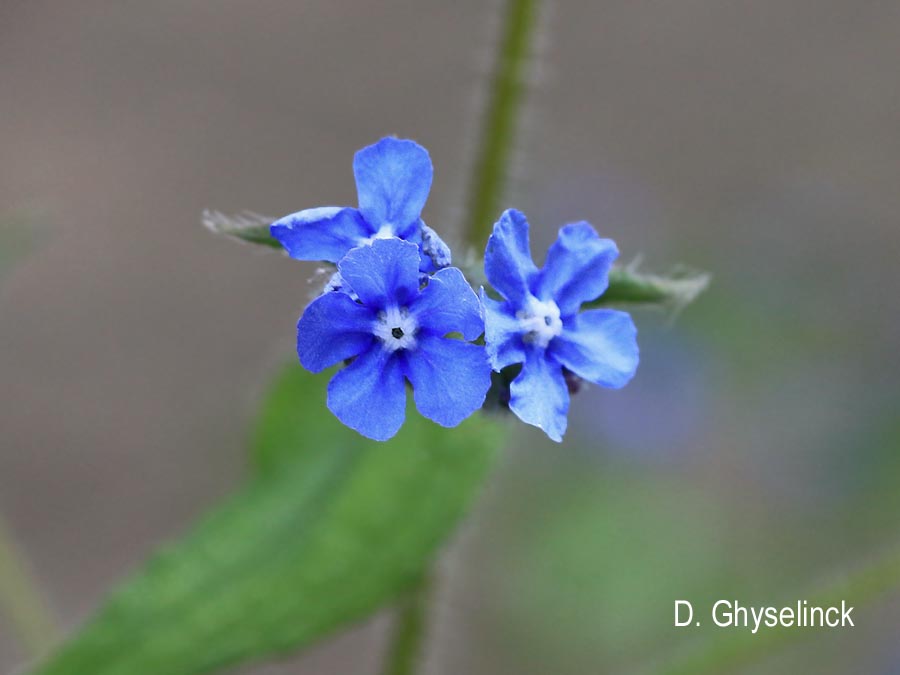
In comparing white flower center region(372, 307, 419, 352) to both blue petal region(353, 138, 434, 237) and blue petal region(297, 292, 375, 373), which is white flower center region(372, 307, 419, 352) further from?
blue petal region(353, 138, 434, 237)

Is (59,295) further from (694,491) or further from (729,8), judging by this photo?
(729,8)

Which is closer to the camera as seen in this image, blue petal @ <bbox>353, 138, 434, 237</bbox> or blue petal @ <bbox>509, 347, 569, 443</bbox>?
blue petal @ <bbox>509, 347, 569, 443</bbox>

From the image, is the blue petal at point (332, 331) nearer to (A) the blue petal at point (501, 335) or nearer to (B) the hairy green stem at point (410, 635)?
(A) the blue petal at point (501, 335)

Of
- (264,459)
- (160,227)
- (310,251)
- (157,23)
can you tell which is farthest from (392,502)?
(157,23)

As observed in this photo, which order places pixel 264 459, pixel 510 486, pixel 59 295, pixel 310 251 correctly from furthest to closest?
1. pixel 59 295
2. pixel 510 486
3. pixel 264 459
4. pixel 310 251

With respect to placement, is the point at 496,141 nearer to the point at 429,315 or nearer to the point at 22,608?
the point at 429,315

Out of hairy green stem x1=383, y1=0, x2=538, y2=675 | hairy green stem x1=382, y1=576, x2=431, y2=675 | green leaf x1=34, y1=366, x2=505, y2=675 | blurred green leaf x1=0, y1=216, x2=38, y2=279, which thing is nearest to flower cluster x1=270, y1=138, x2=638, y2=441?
green leaf x1=34, y1=366, x2=505, y2=675
